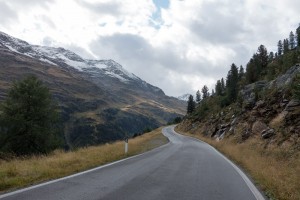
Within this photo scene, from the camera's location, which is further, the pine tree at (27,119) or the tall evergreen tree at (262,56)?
the tall evergreen tree at (262,56)

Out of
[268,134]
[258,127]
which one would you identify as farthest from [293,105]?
[258,127]

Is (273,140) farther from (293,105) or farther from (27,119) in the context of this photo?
(27,119)

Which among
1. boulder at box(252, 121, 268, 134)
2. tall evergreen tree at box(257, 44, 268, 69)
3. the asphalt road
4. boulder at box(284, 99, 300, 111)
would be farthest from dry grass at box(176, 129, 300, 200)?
tall evergreen tree at box(257, 44, 268, 69)

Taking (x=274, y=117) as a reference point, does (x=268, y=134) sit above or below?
below

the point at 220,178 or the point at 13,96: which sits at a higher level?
the point at 13,96

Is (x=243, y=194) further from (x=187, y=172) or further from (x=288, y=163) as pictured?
(x=288, y=163)

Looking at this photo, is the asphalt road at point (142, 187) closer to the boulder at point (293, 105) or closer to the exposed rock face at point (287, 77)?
the boulder at point (293, 105)

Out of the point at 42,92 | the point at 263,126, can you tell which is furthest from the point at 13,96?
the point at 263,126

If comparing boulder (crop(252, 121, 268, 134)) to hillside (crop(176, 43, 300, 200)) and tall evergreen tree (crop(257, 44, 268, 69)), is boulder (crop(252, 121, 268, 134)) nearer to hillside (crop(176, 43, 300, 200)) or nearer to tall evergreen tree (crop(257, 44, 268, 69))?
hillside (crop(176, 43, 300, 200))

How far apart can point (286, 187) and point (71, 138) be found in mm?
185129

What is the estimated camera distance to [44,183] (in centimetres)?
1055

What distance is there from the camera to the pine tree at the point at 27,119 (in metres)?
41.1

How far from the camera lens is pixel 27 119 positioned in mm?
41656

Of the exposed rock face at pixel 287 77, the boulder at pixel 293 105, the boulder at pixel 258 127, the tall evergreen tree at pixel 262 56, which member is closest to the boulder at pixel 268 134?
the boulder at pixel 293 105
